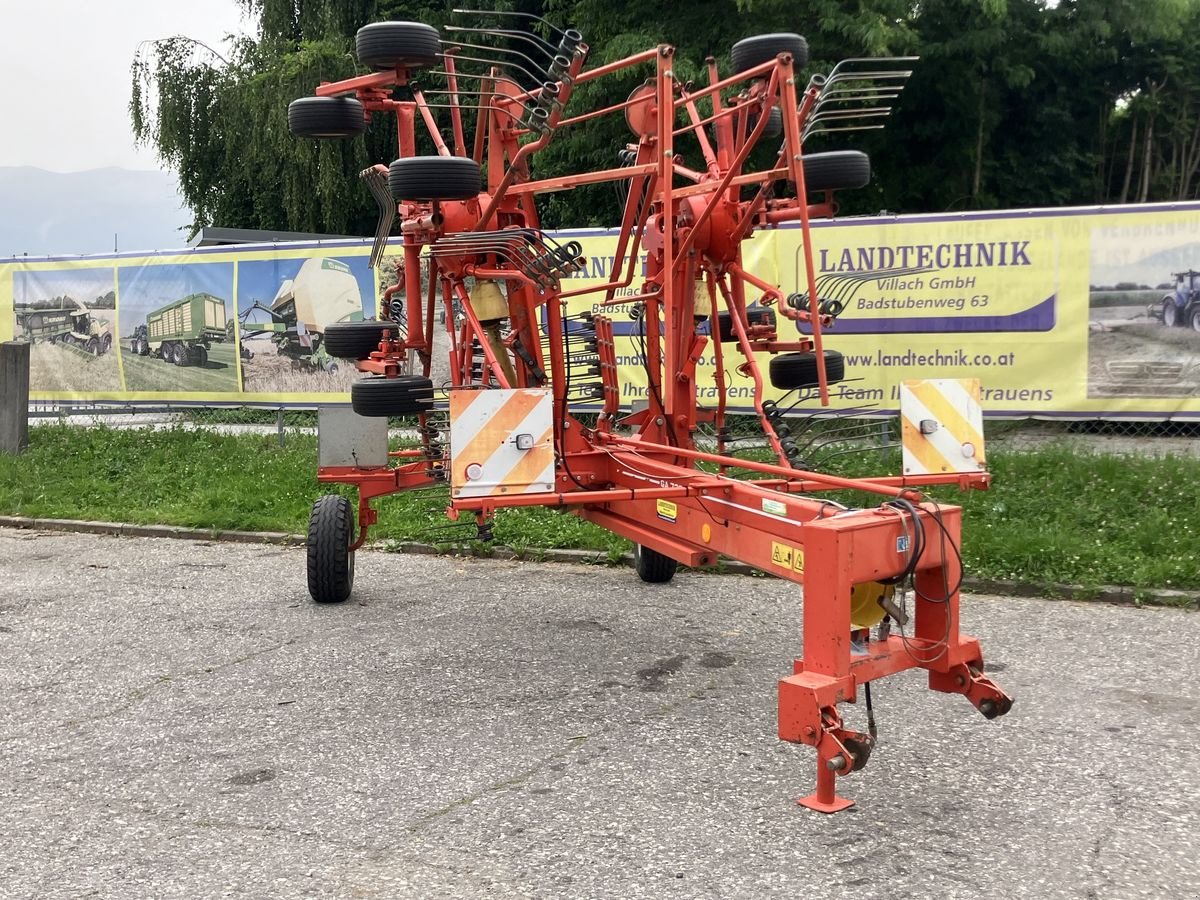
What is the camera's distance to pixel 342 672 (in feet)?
19.1

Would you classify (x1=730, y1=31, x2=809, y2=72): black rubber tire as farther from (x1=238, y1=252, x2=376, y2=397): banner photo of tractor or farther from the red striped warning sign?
(x1=238, y1=252, x2=376, y2=397): banner photo of tractor

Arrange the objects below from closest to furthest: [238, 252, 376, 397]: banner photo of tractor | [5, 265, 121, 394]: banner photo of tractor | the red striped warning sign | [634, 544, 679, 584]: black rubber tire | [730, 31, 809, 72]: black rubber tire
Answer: the red striped warning sign, [730, 31, 809, 72]: black rubber tire, [634, 544, 679, 584]: black rubber tire, [238, 252, 376, 397]: banner photo of tractor, [5, 265, 121, 394]: banner photo of tractor

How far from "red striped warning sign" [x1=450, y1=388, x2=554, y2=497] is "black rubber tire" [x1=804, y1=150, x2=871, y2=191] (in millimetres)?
1691

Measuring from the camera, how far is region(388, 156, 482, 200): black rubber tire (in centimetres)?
534

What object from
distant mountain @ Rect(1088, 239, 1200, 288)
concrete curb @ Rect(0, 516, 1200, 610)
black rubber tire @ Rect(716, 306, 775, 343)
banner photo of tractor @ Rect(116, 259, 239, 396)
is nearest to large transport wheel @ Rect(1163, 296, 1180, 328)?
distant mountain @ Rect(1088, 239, 1200, 288)

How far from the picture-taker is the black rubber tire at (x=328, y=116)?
6.07 m

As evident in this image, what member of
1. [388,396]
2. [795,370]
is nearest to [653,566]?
[795,370]

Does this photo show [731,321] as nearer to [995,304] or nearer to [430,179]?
[430,179]

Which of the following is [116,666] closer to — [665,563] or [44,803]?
[44,803]

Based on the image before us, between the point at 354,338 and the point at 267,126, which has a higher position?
the point at 267,126

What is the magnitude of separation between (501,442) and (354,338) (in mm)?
2079

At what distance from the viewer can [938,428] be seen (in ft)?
16.3

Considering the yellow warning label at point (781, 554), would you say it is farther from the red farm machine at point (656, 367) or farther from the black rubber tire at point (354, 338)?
the black rubber tire at point (354, 338)

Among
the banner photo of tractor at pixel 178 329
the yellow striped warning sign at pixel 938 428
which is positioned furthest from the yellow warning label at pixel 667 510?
the banner photo of tractor at pixel 178 329
